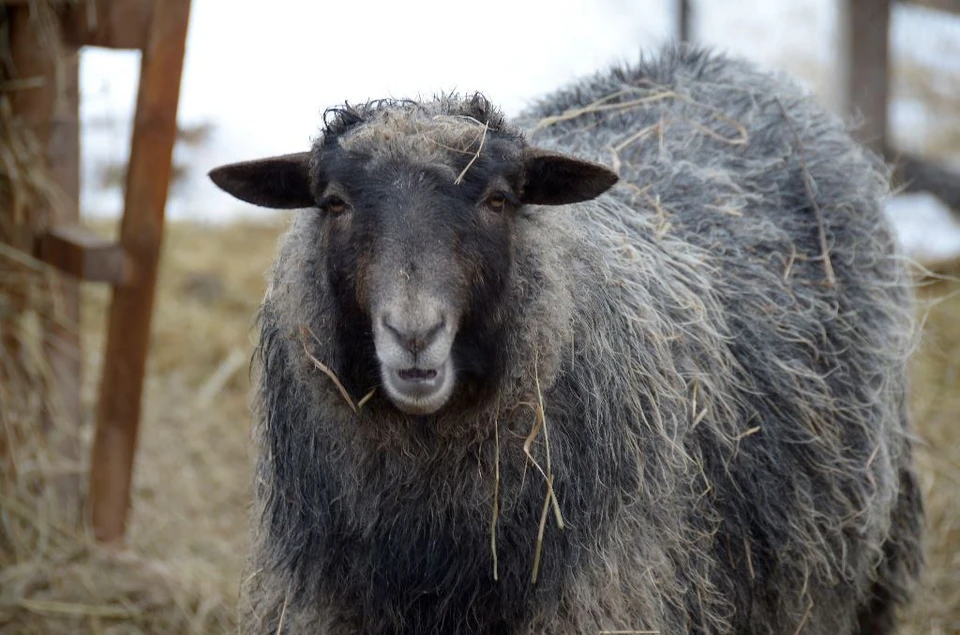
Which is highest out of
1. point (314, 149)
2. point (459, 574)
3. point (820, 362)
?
point (314, 149)

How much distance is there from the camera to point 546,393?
3041mm

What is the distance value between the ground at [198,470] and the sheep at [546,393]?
0.58m

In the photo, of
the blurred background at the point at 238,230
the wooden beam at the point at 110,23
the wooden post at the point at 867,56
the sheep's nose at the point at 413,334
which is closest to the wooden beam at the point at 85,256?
the blurred background at the point at 238,230

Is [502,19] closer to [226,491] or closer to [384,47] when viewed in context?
[384,47]

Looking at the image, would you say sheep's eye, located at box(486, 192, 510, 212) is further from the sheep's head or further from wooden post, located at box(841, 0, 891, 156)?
wooden post, located at box(841, 0, 891, 156)

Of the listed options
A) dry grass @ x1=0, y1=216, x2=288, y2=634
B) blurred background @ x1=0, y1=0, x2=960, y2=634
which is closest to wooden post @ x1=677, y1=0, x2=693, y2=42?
blurred background @ x1=0, y1=0, x2=960, y2=634

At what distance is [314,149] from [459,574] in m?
1.21

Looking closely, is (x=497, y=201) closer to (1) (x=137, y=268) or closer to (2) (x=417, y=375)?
(2) (x=417, y=375)

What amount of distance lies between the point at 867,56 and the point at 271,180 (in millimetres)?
6303

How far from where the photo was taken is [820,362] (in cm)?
385

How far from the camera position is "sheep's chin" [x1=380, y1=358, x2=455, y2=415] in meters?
2.64

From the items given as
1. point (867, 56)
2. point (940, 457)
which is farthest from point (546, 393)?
point (867, 56)

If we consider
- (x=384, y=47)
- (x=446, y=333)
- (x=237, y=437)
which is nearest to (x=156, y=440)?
(x=237, y=437)

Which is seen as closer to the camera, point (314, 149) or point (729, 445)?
point (314, 149)
